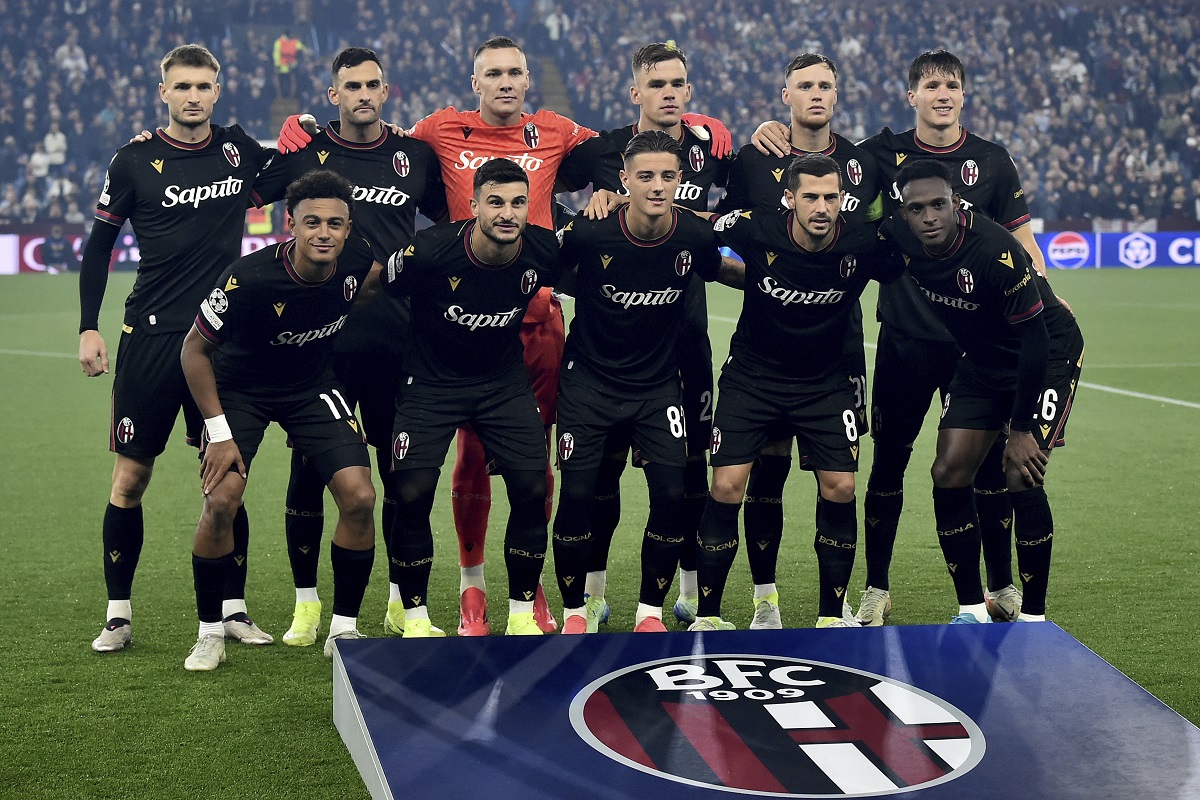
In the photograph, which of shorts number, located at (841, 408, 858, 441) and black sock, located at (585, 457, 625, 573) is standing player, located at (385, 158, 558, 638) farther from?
shorts number, located at (841, 408, 858, 441)

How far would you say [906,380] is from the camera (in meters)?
5.41

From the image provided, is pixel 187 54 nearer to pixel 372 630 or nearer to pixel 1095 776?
pixel 372 630

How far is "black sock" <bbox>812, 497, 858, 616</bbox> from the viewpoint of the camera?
5098 millimetres

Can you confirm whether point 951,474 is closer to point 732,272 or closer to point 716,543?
point 716,543

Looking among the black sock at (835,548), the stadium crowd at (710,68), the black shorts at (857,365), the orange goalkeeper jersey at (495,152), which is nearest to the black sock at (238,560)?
the orange goalkeeper jersey at (495,152)

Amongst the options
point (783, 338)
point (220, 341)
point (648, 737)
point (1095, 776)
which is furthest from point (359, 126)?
point (1095, 776)

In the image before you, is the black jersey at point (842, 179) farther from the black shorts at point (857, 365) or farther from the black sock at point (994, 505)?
the black sock at point (994, 505)

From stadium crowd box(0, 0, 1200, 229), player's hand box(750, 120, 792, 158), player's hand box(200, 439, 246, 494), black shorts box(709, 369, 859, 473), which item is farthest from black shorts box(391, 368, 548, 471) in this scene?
stadium crowd box(0, 0, 1200, 229)

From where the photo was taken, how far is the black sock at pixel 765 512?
5.40 m

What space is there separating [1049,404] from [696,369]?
1.31 m

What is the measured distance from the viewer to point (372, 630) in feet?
18.2

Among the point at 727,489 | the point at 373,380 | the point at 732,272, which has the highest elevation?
the point at 732,272

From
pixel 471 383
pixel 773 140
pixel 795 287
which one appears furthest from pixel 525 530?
pixel 773 140

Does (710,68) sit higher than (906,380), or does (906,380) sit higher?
(710,68)
